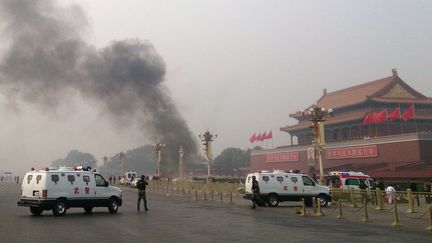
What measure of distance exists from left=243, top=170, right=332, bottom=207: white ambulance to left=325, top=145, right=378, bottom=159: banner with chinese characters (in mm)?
36707

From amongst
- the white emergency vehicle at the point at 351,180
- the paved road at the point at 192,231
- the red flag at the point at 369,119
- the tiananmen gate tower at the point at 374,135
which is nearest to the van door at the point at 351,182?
the white emergency vehicle at the point at 351,180

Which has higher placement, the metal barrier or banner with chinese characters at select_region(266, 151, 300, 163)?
banner with chinese characters at select_region(266, 151, 300, 163)

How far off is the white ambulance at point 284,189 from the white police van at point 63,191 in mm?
8871

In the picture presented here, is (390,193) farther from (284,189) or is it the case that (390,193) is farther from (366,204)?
(366,204)

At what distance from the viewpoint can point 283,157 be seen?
260 ft

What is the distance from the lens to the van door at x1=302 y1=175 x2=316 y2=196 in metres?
25.3

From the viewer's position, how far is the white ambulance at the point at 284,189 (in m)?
24.8

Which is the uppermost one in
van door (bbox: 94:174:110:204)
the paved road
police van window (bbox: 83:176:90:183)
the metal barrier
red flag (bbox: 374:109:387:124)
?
red flag (bbox: 374:109:387:124)

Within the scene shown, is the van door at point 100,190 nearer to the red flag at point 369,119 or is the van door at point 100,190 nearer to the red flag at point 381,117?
the red flag at point 381,117

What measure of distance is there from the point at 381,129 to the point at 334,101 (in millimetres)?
17561

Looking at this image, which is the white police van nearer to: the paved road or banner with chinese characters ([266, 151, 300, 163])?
the paved road

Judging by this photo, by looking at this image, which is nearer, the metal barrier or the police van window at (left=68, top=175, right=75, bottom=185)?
the metal barrier

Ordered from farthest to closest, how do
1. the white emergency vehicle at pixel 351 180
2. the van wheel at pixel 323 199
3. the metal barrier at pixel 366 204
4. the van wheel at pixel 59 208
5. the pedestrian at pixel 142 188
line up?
1. the white emergency vehicle at pixel 351 180
2. the van wheel at pixel 323 199
3. the pedestrian at pixel 142 188
4. the metal barrier at pixel 366 204
5. the van wheel at pixel 59 208

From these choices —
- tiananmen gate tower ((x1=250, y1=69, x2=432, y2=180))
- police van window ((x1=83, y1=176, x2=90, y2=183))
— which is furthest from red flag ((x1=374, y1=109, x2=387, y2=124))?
police van window ((x1=83, y1=176, x2=90, y2=183))
